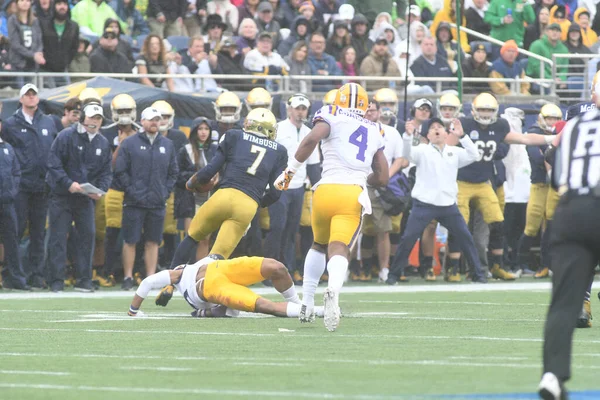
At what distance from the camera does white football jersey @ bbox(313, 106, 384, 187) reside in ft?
36.0

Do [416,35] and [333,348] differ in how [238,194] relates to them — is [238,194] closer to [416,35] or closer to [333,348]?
[333,348]

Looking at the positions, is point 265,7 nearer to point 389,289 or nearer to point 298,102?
point 298,102

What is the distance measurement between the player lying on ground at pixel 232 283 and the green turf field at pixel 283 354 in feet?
0.54

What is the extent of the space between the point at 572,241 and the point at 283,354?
2.60 m

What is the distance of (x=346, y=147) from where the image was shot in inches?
432

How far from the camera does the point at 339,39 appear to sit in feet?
73.8

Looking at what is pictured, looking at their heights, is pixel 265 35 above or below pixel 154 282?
above

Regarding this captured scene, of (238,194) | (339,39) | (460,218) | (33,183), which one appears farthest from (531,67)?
(238,194)

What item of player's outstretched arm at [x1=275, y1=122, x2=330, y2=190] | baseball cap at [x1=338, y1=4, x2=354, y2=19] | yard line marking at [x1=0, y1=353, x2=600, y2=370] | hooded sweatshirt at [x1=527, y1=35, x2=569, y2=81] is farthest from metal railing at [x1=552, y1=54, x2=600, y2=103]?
yard line marking at [x1=0, y1=353, x2=600, y2=370]

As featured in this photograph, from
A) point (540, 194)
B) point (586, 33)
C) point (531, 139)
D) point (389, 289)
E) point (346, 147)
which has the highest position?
point (346, 147)

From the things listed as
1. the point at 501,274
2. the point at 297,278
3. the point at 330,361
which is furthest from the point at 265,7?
the point at 330,361

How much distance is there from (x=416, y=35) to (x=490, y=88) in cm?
154

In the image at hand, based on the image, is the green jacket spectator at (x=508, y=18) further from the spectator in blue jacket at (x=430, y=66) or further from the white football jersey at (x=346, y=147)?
the white football jersey at (x=346, y=147)

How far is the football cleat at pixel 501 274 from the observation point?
1812 centimetres
